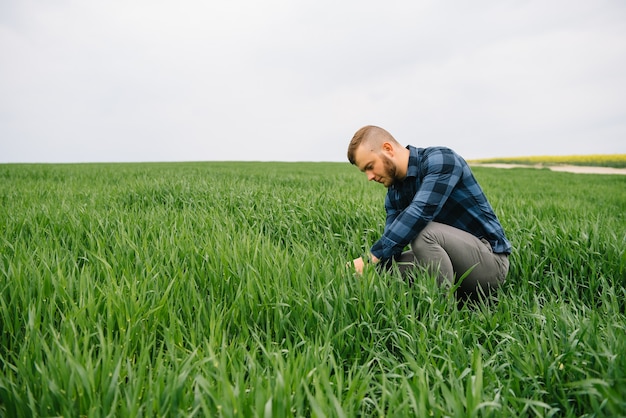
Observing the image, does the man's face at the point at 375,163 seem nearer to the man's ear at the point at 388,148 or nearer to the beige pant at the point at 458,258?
the man's ear at the point at 388,148

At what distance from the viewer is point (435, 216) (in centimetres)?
252

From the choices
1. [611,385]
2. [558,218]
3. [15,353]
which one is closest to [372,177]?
[611,385]

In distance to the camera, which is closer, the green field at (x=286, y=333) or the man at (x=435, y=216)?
the green field at (x=286, y=333)

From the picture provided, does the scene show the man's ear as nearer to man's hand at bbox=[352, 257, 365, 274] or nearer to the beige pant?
the beige pant

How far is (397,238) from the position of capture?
239 centimetres

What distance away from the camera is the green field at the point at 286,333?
1166mm

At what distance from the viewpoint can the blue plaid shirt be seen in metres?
2.38

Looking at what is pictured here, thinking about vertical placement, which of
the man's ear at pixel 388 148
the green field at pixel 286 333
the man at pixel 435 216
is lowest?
the green field at pixel 286 333

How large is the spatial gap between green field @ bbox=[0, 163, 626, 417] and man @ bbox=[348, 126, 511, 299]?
243 millimetres

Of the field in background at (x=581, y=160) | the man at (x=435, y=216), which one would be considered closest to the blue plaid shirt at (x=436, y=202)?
the man at (x=435, y=216)

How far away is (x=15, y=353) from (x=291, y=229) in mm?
2518

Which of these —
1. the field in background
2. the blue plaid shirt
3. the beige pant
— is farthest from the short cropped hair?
the field in background

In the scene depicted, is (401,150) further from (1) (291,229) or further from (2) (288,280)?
(1) (291,229)

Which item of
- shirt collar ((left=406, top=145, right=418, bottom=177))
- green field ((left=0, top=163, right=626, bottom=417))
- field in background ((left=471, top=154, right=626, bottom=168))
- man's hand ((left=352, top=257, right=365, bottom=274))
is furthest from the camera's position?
field in background ((left=471, top=154, right=626, bottom=168))
